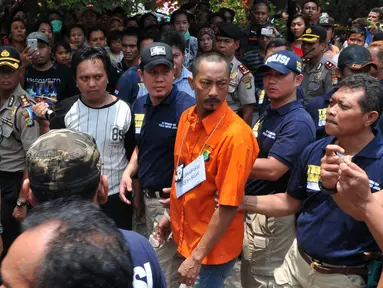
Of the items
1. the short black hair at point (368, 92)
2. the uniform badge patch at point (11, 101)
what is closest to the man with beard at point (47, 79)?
the uniform badge patch at point (11, 101)

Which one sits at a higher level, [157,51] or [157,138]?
[157,51]

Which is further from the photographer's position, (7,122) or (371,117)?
(7,122)

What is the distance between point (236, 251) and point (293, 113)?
3.35 ft

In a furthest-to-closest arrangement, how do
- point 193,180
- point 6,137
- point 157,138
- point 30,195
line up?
point 6,137, point 157,138, point 193,180, point 30,195

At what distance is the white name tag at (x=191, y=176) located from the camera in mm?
2910

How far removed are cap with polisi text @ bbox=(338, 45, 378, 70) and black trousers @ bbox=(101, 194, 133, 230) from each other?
2.23m

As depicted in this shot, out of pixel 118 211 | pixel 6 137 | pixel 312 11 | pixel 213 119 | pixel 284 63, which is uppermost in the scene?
pixel 312 11

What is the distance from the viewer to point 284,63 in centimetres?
368

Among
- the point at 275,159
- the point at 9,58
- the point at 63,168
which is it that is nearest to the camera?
the point at 63,168

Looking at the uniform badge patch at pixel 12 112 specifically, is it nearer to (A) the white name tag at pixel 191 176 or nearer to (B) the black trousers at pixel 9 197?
(B) the black trousers at pixel 9 197

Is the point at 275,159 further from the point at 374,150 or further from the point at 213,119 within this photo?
the point at 374,150

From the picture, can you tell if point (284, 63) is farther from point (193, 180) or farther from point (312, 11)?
point (312, 11)

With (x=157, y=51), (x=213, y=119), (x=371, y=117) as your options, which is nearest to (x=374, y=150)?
(x=371, y=117)

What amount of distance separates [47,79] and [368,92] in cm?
Answer: 396
